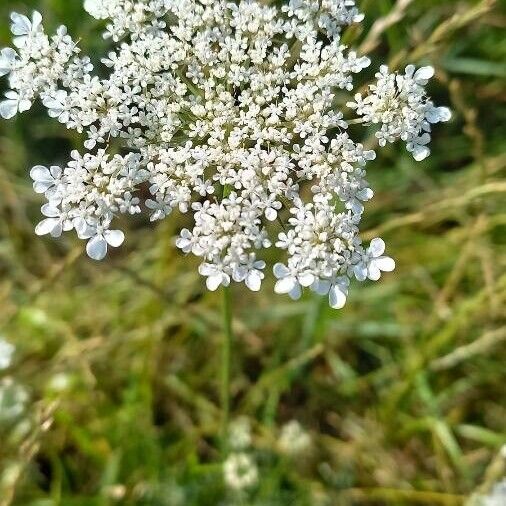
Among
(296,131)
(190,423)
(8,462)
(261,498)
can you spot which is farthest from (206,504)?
(296,131)

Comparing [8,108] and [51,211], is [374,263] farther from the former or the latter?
[8,108]

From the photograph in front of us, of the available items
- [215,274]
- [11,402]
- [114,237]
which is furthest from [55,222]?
[11,402]

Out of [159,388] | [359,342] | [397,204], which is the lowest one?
[159,388]

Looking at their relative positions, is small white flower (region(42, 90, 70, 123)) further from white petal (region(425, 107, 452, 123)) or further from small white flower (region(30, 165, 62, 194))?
white petal (region(425, 107, 452, 123))

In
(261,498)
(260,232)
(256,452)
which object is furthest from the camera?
(256,452)

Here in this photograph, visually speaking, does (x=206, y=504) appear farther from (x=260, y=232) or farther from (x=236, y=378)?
(x=260, y=232)

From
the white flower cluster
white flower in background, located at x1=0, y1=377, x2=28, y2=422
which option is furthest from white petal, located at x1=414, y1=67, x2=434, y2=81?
white flower in background, located at x1=0, y1=377, x2=28, y2=422

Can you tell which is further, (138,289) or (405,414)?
(138,289)

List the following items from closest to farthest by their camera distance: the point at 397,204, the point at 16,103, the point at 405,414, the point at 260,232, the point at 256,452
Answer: the point at 260,232 → the point at 16,103 → the point at 256,452 → the point at 405,414 → the point at 397,204
